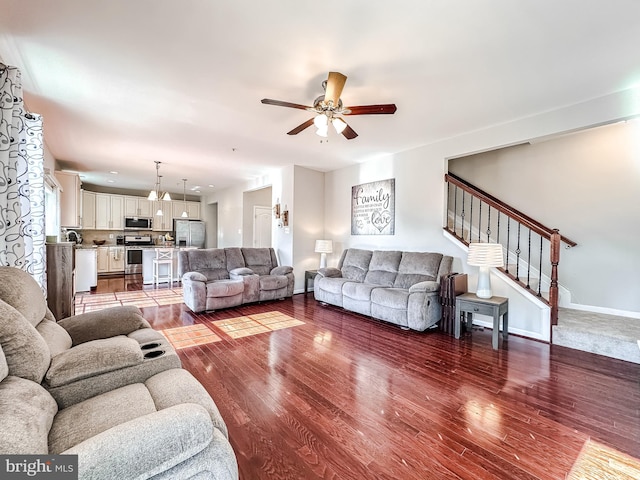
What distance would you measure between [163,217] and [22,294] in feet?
29.0

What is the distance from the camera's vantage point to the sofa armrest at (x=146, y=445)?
2.57 feet

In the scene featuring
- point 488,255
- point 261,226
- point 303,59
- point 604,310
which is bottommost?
point 604,310

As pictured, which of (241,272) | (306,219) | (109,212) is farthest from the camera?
(109,212)

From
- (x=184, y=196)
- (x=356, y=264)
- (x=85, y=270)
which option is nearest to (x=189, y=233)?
(x=184, y=196)

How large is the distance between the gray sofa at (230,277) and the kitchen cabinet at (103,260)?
16.5 ft

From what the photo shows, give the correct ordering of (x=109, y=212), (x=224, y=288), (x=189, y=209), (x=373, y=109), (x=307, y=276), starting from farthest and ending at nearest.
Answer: (x=189, y=209) < (x=109, y=212) < (x=307, y=276) < (x=224, y=288) < (x=373, y=109)

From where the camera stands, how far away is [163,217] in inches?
375

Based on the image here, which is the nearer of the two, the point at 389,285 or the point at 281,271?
the point at 389,285

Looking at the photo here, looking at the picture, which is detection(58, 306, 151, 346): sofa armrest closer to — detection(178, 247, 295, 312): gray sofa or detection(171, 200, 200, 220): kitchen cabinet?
detection(178, 247, 295, 312): gray sofa

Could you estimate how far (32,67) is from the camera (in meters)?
2.61

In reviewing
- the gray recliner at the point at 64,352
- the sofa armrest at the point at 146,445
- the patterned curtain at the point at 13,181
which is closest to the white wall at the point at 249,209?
the patterned curtain at the point at 13,181

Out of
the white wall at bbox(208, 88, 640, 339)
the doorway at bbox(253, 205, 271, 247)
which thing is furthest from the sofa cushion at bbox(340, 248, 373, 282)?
the doorway at bbox(253, 205, 271, 247)

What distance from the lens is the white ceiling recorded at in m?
1.93

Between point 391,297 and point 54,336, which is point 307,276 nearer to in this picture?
point 391,297
